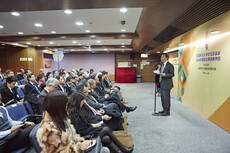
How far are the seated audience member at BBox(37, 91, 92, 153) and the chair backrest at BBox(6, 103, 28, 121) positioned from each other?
1523 millimetres

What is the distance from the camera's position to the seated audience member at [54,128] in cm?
118

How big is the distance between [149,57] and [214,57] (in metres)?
9.86

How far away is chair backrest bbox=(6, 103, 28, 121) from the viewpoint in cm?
234

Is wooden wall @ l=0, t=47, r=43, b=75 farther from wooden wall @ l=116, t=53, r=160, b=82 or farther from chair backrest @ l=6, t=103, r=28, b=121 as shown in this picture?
chair backrest @ l=6, t=103, r=28, b=121

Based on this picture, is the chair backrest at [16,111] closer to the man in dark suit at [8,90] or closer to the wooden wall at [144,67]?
the man in dark suit at [8,90]

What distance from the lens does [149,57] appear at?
44.6 ft

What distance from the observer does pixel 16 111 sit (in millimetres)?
2459

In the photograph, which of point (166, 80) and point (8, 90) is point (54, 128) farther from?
point (166, 80)

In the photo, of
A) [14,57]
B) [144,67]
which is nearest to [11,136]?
[14,57]

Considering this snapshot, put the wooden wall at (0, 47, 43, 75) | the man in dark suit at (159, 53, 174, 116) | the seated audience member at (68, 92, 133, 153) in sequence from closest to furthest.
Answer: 1. the seated audience member at (68, 92, 133, 153)
2. the man in dark suit at (159, 53, 174, 116)
3. the wooden wall at (0, 47, 43, 75)

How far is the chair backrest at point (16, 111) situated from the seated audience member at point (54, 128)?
1.52m

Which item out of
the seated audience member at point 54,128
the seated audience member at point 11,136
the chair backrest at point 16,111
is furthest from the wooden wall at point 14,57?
Result: the seated audience member at point 54,128

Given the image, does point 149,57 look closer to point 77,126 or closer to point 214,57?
point 214,57

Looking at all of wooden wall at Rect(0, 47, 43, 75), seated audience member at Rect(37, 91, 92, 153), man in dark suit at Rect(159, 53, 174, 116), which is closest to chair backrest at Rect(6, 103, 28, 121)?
seated audience member at Rect(37, 91, 92, 153)
